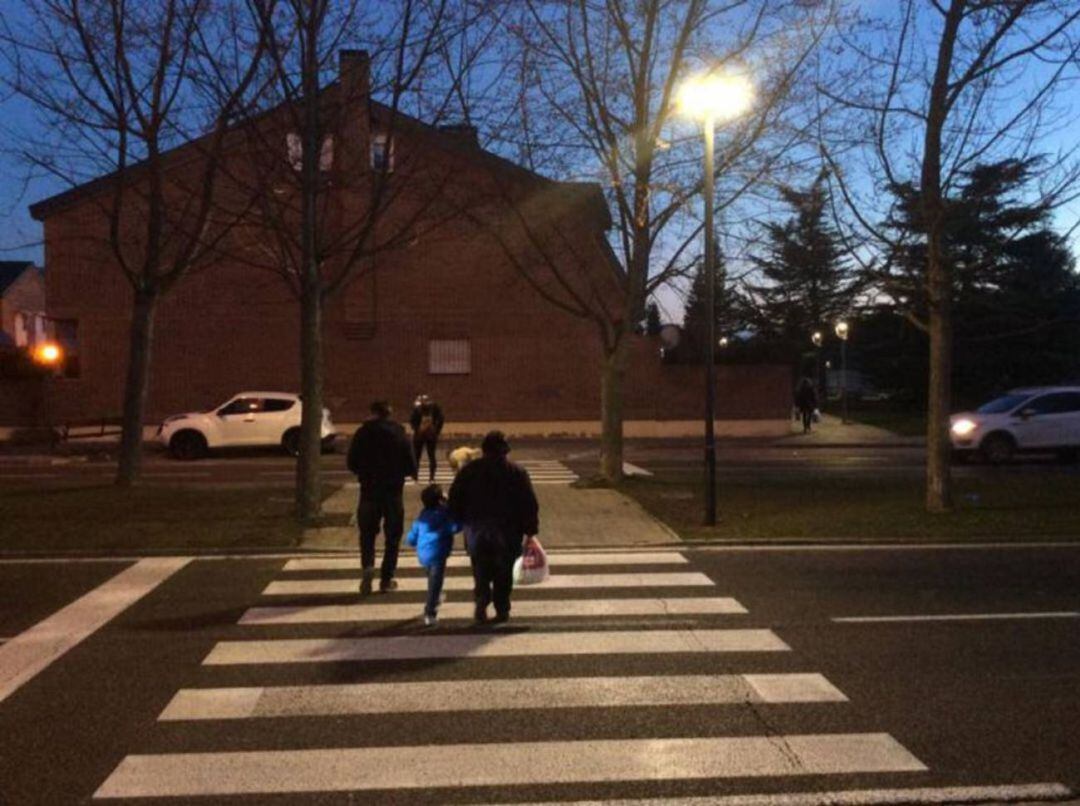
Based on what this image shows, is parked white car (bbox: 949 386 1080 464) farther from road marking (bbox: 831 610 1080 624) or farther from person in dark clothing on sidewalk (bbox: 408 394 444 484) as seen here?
road marking (bbox: 831 610 1080 624)

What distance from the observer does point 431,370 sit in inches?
1423

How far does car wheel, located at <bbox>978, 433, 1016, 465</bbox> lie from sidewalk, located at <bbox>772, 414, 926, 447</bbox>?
23.2 ft

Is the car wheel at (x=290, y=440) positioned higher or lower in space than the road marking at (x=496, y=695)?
higher

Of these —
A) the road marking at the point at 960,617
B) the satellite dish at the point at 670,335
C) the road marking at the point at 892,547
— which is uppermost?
the satellite dish at the point at 670,335

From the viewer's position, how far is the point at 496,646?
26.7 ft

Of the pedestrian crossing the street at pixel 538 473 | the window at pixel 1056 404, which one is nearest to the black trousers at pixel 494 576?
the pedestrian crossing the street at pixel 538 473

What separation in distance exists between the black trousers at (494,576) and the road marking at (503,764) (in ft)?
9.03

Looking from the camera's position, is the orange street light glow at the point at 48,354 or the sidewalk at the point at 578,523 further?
the orange street light glow at the point at 48,354

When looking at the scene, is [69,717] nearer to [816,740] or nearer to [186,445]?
[816,740]

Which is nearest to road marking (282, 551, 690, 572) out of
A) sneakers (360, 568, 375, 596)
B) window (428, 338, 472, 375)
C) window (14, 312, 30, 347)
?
sneakers (360, 568, 375, 596)

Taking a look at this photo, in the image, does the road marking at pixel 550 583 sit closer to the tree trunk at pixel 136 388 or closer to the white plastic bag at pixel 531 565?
the white plastic bag at pixel 531 565

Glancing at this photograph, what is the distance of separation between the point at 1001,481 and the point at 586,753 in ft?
55.3

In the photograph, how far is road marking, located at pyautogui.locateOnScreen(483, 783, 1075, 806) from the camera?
16.6 feet

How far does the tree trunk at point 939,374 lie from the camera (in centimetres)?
1495
